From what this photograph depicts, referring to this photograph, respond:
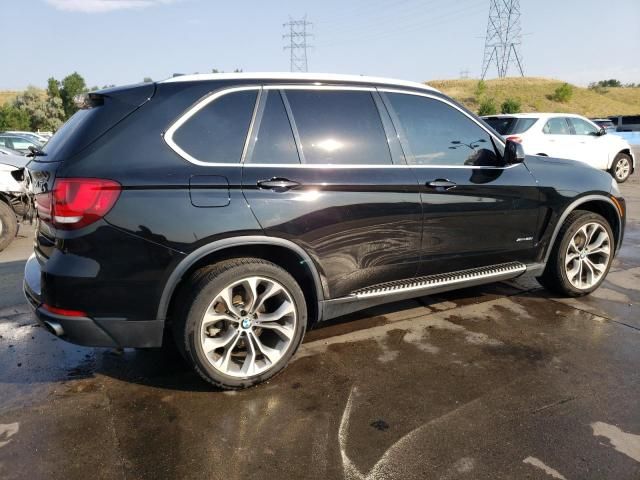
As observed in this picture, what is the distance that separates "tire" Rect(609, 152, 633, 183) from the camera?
13461 mm

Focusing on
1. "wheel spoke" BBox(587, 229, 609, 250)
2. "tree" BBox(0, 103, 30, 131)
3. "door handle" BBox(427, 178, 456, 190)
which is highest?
"door handle" BBox(427, 178, 456, 190)

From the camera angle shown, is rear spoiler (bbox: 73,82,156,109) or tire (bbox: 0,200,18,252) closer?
rear spoiler (bbox: 73,82,156,109)

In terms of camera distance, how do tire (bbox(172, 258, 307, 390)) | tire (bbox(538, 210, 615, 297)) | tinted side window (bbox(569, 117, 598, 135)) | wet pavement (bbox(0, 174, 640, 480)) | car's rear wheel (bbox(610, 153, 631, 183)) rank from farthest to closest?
car's rear wheel (bbox(610, 153, 631, 183)), tinted side window (bbox(569, 117, 598, 135)), tire (bbox(538, 210, 615, 297)), tire (bbox(172, 258, 307, 390)), wet pavement (bbox(0, 174, 640, 480))

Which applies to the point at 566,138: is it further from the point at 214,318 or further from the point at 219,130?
the point at 214,318

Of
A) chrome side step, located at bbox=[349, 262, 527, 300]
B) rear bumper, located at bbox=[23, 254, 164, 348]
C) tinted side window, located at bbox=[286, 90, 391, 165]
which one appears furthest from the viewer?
chrome side step, located at bbox=[349, 262, 527, 300]

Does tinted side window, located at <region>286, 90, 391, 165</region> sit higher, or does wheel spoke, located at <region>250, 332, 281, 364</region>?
tinted side window, located at <region>286, 90, 391, 165</region>

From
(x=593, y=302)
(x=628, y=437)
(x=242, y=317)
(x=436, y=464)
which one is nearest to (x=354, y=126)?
(x=242, y=317)

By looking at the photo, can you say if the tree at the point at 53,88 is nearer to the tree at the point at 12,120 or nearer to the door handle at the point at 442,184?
the tree at the point at 12,120

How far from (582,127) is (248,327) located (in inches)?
482

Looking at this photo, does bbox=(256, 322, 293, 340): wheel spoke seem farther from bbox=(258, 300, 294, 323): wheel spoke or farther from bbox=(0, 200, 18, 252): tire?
bbox=(0, 200, 18, 252): tire

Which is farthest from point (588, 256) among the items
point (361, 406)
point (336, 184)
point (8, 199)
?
point (8, 199)

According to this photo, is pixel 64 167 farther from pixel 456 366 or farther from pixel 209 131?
pixel 456 366

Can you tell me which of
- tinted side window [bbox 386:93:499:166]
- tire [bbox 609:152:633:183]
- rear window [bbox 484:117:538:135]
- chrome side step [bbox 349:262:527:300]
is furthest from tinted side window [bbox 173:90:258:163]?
tire [bbox 609:152:633:183]

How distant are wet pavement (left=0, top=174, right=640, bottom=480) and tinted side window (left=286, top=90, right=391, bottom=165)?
1384mm
